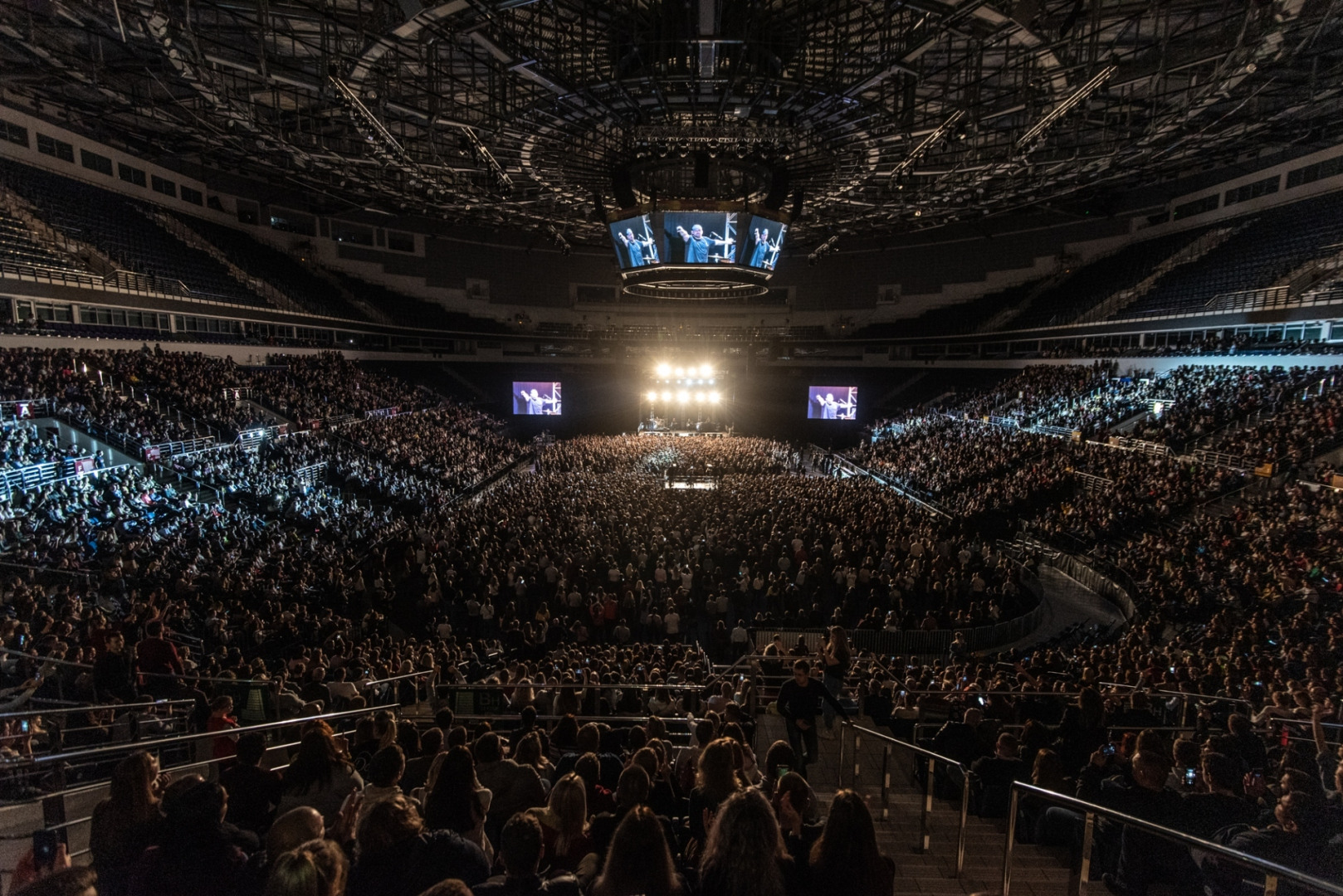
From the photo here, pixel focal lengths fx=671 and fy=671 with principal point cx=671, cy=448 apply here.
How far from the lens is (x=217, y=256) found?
33.8 metres

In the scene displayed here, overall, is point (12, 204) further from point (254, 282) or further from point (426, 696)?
point (426, 696)

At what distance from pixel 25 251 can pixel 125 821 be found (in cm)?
2784

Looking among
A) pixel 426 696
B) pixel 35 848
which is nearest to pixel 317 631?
pixel 426 696

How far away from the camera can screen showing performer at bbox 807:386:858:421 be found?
4475 cm

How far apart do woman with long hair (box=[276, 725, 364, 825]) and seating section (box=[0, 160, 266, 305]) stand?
1211 inches

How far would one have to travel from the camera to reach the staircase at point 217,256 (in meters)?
31.5

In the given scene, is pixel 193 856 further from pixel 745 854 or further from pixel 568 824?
pixel 745 854

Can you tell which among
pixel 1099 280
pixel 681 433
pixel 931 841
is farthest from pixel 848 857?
pixel 681 433

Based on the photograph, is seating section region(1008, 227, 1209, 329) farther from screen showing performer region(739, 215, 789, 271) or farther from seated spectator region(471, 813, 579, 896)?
seated spectator region(471, 813, 579, 896)

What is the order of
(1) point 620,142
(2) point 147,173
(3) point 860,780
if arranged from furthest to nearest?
(2) point 147,173 → (1) point 620,142 → (3) point 860,780

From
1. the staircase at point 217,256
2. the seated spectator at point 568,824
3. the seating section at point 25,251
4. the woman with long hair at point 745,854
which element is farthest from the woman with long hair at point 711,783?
the staircase at point 217,256

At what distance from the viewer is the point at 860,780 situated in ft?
22.0

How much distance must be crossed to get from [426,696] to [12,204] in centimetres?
2717

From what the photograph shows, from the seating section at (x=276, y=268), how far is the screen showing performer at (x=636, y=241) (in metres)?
26.6
